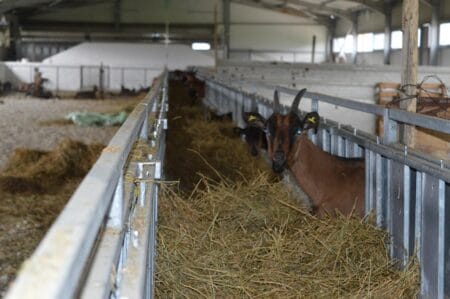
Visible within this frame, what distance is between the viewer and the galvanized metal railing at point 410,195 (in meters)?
3.00

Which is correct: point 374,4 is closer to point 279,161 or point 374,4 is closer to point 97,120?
point 97,120

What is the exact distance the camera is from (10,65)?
3162 cm

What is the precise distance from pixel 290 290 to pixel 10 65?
30.7 m

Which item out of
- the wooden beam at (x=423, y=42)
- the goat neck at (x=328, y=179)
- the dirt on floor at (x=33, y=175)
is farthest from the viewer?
the wooden beam at (x=423, y=42)

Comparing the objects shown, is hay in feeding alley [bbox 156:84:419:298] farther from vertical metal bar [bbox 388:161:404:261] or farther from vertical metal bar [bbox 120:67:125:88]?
vertical metal bar [bbox 120:67:125:88]

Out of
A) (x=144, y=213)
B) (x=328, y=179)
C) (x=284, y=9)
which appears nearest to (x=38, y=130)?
(x=328, y=179)

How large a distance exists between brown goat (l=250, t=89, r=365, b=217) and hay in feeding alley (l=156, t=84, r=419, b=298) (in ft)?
0.61

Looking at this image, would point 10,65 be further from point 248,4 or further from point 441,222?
point 441,222

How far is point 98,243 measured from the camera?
5.12 ft

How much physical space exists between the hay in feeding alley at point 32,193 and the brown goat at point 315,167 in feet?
7.27

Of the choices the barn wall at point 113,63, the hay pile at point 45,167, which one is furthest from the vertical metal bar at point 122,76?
the hay pile at point 45,167

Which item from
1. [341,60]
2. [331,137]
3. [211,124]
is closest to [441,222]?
[331,137]

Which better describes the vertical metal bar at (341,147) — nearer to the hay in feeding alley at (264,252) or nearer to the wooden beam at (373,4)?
the hay in feeding alley at (264,252)

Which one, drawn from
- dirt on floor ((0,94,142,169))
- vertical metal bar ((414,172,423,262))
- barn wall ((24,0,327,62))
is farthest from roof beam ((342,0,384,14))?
vertical metal bar ((414,172,423,262))
